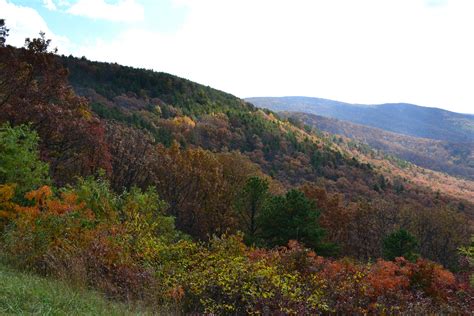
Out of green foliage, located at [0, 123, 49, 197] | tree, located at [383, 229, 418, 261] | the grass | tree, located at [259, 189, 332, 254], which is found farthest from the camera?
tree, located at [383, 229, 418, 261]

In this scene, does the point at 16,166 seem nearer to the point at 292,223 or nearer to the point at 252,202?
the point at 292,223

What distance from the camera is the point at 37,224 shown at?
1134cm

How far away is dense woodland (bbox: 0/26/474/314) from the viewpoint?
33.1 feet

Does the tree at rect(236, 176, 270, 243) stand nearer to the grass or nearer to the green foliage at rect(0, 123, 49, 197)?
the green foliage at rect(0, 123, 49, 197)

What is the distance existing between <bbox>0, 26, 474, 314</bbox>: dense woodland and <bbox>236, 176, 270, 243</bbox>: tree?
13 cm

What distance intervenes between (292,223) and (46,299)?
24.5 meters

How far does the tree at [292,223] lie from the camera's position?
30.3 m

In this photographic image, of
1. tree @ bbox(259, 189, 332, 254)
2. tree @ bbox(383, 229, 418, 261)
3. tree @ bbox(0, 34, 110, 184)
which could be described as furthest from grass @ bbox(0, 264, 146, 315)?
tree @ bbox(383, 229, 418, 261)

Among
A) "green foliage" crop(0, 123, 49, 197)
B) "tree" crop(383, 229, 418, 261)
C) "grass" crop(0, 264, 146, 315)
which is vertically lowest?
"tree" crop(383, 229, 418, 261)

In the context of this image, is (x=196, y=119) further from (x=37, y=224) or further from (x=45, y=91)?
(x=37, y=224)

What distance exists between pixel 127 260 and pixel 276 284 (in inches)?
153

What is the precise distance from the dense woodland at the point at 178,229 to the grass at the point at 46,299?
0.74m

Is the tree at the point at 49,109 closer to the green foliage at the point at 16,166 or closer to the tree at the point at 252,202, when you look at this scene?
the green foliage at the point at 16,166

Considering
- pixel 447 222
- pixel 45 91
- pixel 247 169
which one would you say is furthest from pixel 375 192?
pixel 45 91
